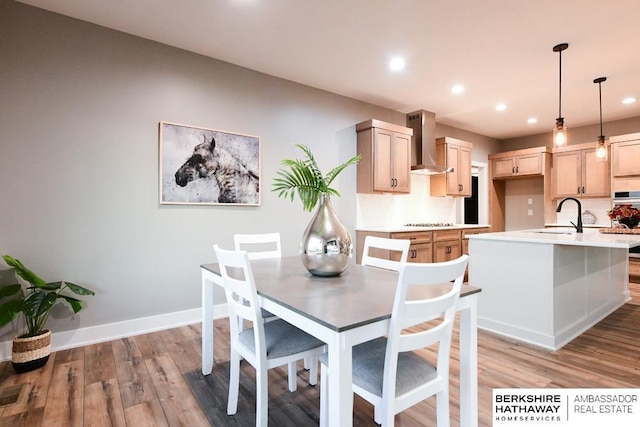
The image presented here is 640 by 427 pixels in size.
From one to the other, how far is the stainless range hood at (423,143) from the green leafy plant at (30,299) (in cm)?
424

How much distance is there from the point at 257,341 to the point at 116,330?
1998mm

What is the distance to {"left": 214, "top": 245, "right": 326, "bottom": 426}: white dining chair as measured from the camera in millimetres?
1431

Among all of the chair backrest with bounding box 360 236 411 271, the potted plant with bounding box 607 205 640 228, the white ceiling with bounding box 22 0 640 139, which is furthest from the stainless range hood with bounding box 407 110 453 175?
the chair backrest with bounding box 360 236 411 271

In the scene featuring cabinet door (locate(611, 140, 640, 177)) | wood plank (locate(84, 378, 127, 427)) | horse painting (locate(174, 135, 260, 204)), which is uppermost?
cabinet door (locate(611, 140, 640, 177))

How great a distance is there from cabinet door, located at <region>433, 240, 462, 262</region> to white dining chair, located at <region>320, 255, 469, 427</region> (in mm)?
3322

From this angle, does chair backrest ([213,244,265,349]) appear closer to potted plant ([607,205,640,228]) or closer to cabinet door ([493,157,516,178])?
potted plant ([607,205,640,228])

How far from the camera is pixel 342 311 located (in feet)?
3.84

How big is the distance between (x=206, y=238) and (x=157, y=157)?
882 mm

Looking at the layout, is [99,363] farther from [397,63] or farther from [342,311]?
[397,63]

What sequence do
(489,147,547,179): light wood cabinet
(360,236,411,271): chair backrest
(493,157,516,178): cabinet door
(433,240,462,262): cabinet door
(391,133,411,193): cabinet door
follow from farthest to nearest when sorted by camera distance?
(493,157,516,178): cabinet door → (489,147,547,179): light wood cabinet → (433,240,462,262): cabinet door → (391,133,411,193): cabinet door → (360,236,411,271): chair backrest

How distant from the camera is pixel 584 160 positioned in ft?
17.7

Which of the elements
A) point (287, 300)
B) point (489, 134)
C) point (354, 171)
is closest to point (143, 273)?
point (287, 300)

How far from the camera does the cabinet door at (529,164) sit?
228 inches

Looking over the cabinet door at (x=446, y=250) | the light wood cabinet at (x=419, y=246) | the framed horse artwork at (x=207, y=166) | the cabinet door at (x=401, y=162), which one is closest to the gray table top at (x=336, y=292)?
the framed horse artwork at (x=207, y=166)
